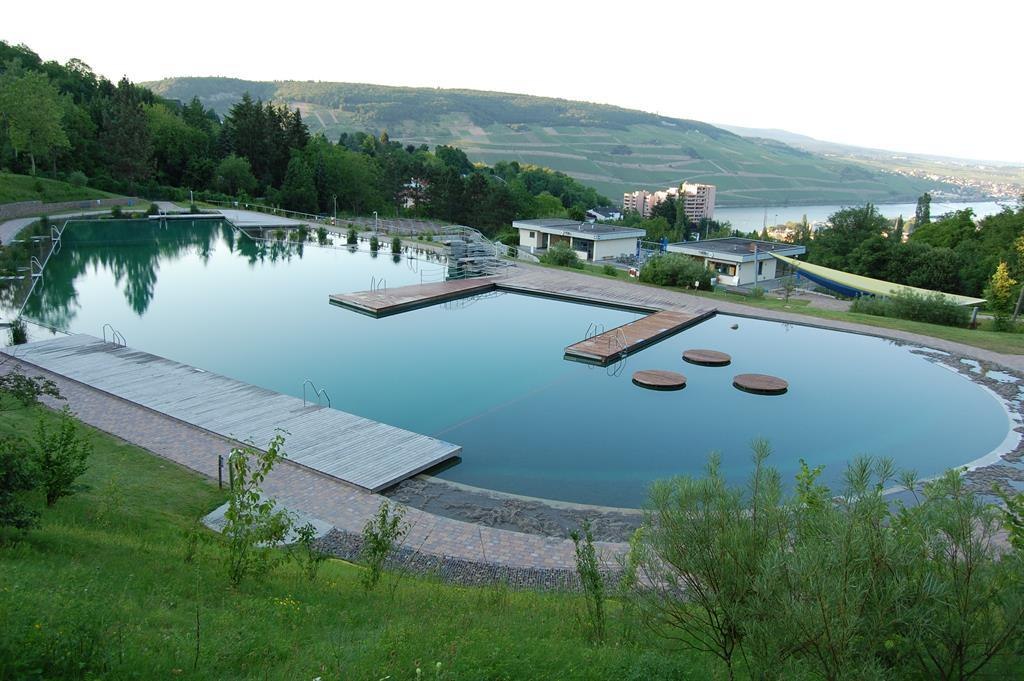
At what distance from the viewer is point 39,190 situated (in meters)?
31.2

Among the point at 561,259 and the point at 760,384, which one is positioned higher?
the point at 561,259

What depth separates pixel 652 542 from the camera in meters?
3.65

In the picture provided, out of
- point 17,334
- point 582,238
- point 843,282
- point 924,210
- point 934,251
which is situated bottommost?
point 843,282

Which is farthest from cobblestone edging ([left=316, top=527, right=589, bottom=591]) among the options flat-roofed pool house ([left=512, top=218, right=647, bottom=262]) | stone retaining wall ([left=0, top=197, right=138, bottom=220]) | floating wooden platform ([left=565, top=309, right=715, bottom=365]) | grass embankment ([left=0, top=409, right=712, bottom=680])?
stone retaining wall ([left=0, top=197, right=138, bottom=220])

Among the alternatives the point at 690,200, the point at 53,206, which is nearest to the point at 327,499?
the point at 53,206

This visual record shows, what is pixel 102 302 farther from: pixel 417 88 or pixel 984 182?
pixel 984 182

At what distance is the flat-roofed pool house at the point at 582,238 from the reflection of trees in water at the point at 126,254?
40.3ft

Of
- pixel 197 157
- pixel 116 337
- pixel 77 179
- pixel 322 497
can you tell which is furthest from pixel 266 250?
pixel 322 497

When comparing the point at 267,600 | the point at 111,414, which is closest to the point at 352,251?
the point at 111,414

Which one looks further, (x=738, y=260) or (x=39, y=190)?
(x=39, y=190)

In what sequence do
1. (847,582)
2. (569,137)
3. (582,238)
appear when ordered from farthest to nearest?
(569,137) → (582,238) → (847,582)

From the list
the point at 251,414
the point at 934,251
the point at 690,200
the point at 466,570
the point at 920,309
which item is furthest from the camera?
the point at 690,200

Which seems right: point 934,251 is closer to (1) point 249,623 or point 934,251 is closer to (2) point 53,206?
(1) point 249,623

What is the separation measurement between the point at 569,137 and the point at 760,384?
121 m
